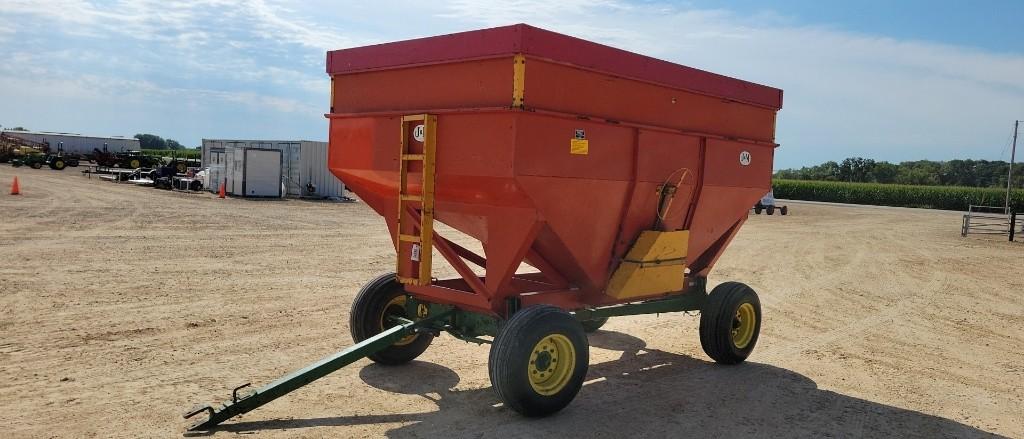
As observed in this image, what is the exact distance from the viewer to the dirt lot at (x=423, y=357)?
16.7ft

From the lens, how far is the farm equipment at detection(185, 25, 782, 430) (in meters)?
5.01

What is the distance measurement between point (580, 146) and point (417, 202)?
4.20 ft

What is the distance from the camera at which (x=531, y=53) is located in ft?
16.2

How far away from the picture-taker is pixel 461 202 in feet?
18.3

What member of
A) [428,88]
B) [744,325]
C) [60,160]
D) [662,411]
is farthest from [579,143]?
[60,160]

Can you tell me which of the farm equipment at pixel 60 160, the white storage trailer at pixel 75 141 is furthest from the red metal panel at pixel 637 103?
the white storage trailer at pixel 75 141

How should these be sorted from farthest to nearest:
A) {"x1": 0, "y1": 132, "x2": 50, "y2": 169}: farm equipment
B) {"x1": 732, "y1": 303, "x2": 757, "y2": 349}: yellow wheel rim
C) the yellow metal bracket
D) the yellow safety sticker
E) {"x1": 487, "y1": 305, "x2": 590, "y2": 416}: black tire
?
{"x1": 0, "y1": 132, "x2": 50, "y2": 169}: farm equipment < {"x1": 732, "y1": 303, "x2": 757, "y2": 349}: yellow wheel rim < the yellow metal bracket < the yellow safety sticker < {"x1": 487, "y1": 305, "x2": 590, "y2": 416}: black tire

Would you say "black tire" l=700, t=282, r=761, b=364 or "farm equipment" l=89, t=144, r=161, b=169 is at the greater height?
"farm equipment" l=89, t=144, r=161, b=169

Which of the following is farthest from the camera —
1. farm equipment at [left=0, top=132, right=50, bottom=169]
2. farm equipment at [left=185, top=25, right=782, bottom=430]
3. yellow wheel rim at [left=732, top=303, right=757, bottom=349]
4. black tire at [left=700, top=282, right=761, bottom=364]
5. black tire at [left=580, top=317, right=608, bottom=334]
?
farm equipment at [left=0, top=132, right=50, bottom=169]

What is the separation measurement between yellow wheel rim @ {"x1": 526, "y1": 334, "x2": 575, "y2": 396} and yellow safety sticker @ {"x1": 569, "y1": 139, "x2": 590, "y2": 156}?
4.28ft

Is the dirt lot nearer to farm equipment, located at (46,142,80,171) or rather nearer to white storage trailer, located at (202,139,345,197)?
white storage trailer, located at (202,139,345,197)

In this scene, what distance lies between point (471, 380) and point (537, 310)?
52.7 inches

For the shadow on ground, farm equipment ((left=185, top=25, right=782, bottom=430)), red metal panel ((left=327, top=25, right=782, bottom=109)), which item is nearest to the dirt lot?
the shadow on ground

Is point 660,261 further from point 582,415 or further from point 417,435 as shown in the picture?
point 417,435
